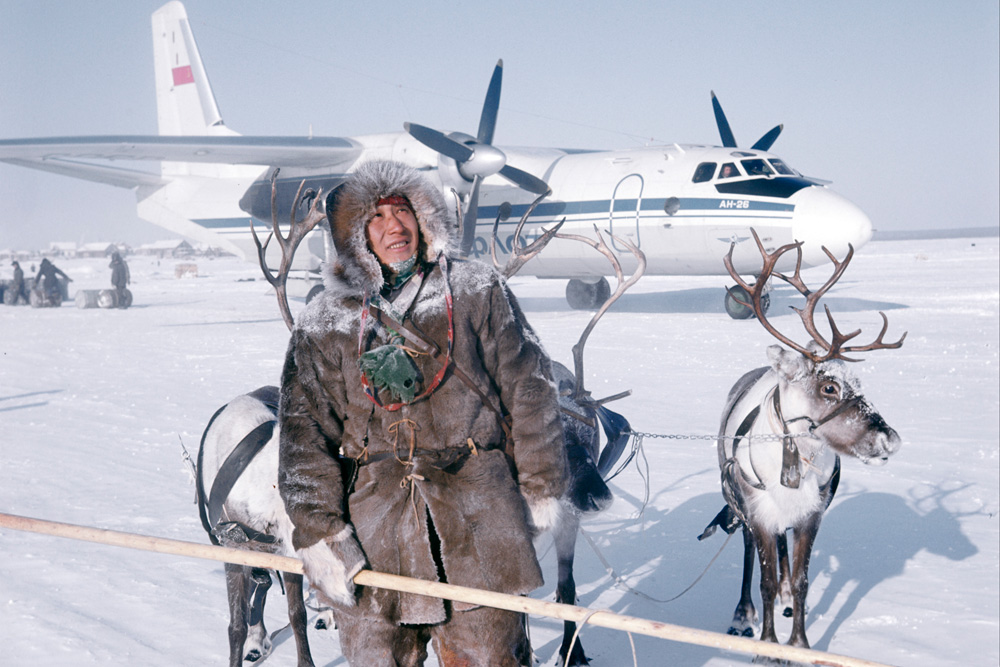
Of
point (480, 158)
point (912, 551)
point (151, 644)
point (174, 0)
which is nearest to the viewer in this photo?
point (151, 644)

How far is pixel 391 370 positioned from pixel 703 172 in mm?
14491

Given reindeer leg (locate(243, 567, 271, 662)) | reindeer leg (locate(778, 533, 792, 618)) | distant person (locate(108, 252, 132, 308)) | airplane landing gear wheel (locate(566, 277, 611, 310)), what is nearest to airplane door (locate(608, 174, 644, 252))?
airplane landing gear wheel (locate(566, 277, 611, 310))

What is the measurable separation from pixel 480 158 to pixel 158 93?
15.2 metres

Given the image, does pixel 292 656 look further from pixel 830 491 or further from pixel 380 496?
pixel 830 491

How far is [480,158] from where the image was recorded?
16047 millimetres

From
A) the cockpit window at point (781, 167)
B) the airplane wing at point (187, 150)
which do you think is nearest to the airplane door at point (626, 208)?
the cockpit window at point (781, 167)

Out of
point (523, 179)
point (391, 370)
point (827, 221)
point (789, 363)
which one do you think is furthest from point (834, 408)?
point (523, 179)

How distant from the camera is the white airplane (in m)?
15.1

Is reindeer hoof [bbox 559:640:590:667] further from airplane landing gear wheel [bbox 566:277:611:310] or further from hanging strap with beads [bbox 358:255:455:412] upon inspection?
airplane landing gear wheel [bbox 566:277:611:310]

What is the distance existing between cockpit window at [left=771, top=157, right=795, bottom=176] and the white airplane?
0.10 feet

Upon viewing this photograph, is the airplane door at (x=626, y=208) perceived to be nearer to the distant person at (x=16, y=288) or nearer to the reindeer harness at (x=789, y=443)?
the reindeer harness at (x=789, y=443)

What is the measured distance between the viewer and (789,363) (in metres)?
3.62

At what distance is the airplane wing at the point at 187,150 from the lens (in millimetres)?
15750

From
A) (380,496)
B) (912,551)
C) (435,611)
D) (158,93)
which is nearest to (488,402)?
(380,496)
